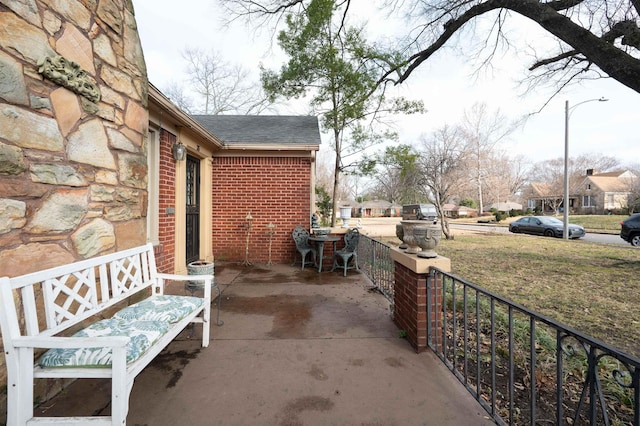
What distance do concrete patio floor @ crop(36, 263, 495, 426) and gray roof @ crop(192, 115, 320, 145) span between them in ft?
13.7

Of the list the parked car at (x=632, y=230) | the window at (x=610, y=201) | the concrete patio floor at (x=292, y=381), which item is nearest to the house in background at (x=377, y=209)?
the window at (x=610, y=201)

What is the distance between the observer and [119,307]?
255 centimetres

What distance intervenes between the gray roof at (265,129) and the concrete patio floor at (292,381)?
4.17 m

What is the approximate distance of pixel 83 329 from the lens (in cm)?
194

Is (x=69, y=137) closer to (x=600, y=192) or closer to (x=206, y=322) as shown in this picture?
(x=206, y=322)

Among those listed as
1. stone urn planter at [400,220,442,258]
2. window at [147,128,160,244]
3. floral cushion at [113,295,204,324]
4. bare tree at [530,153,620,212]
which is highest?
bare tree at [530,153,620,212]

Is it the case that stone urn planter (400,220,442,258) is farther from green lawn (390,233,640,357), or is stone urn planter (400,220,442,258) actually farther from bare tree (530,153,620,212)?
bare tree (530,153,620,212)

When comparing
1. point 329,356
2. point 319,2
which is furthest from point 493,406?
point 319,2

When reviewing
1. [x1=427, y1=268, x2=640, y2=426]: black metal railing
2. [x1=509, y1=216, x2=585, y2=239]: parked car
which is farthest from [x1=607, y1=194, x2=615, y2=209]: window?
[x1=427, y1=268, x2=640, y2=426]: black metal railing

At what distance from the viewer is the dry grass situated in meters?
3.69

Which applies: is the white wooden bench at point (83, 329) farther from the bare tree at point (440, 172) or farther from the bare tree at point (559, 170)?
the bare tree at point (559, 170)

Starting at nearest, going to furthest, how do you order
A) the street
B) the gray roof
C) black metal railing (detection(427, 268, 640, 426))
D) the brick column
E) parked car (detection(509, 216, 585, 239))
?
black metal railing (detection(427, 268, 640, 426))
the brick column
the gray roof
the street
parked car (detection(509, 216, 585, 239))

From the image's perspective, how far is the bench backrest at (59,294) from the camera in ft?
4.74

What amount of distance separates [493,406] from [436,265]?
1.03 metres
